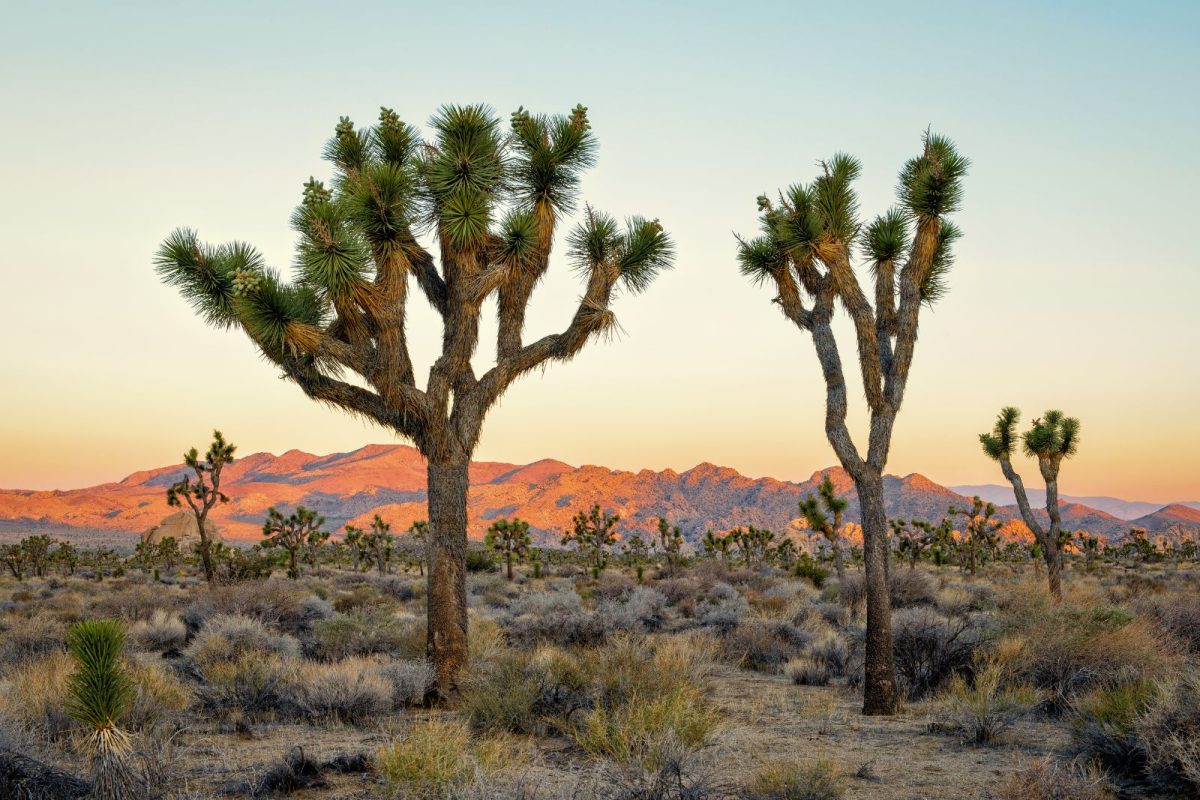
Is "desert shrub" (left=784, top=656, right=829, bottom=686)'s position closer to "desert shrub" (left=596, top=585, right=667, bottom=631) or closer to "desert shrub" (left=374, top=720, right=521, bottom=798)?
"desert shrub" (left=596, top=585, right=667, bottom=631)

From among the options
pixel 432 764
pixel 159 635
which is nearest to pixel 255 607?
pixel 159 635

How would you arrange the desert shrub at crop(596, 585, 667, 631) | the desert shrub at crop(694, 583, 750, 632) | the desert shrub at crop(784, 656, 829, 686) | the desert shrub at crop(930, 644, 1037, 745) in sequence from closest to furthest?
the desert shrub at crop(930, 644, 1037, 745)
the desert shrub at crop(784, 656, 829, 686)
the desert shrub at crop(596, 585, 667, 631)
the desert shrub at crop(694, 583, 750, 632)

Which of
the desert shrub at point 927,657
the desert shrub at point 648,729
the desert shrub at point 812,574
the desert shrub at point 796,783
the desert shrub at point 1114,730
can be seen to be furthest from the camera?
the desert shrub at point 812,574

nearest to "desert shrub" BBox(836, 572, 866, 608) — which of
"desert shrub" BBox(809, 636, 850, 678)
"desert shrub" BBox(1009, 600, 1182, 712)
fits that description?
"desert shrub" BBox(809, 636, 850, 678)

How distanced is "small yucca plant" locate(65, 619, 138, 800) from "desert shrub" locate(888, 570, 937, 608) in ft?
56.5

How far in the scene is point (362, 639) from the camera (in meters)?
13.9

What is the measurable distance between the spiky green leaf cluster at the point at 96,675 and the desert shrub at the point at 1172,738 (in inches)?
295

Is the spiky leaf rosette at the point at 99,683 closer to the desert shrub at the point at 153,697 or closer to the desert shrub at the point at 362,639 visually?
the desert shrub at the point at 153,697

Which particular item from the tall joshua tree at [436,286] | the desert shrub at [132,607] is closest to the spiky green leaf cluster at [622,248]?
the tall joshua tree at [436,286]

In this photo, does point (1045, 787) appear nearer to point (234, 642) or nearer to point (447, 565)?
point (447, 565)

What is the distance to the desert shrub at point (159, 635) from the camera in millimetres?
15227

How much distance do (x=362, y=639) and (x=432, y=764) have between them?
8.50 m

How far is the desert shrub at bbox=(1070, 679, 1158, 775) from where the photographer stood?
707 centimetres

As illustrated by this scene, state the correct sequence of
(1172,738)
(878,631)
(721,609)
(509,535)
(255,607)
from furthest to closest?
(509,535), (721,609), (255,607), (878,631), (1172,738)
